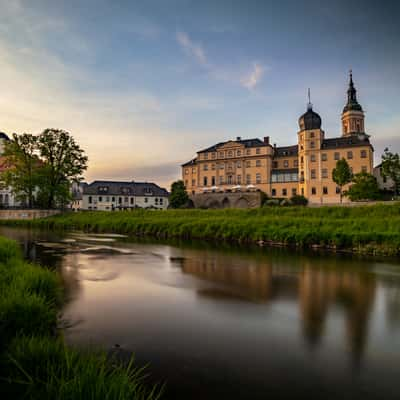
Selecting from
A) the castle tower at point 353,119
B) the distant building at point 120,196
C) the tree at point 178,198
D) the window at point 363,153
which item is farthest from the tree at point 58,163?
the castle tower at point 353,119

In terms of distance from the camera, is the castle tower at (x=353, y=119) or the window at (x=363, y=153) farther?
the castle tower at (x=353, y=119)

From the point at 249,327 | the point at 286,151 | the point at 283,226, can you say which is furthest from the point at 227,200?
the point at 249,327

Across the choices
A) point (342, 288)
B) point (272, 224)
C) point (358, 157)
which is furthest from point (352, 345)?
point (358, 157)

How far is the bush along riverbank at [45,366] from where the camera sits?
2.70 m

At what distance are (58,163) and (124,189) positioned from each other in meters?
42.2

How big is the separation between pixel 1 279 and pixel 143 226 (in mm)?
26728

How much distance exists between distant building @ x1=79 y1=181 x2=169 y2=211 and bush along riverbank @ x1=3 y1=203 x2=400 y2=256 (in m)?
44.1

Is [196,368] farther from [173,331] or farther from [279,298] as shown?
[279,298]

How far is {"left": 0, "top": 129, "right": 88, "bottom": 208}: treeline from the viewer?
46.0m

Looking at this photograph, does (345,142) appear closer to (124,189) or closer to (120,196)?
(124,189)

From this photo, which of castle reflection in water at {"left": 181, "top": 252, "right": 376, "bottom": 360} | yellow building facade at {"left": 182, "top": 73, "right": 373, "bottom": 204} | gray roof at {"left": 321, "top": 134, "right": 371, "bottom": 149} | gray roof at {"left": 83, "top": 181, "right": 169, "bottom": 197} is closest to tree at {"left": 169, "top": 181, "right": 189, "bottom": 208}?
yellow building facade at {"left": 182, "top": 73, "right": 373, "bottom": 204}

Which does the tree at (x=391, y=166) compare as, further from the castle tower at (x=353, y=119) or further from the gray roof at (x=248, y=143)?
the castle tower at (x=353, y=119)

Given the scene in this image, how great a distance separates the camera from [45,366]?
334 cm

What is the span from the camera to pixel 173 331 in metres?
5.71
